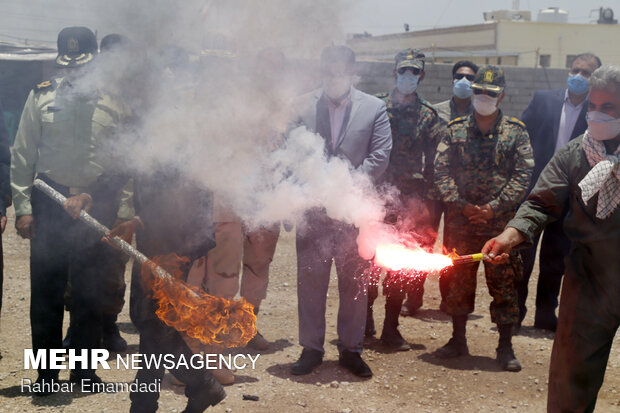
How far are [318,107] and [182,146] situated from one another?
149cm

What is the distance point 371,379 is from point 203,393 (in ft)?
5.73

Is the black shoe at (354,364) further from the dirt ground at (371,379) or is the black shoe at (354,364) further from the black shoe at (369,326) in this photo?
the black shoe at (369,326)

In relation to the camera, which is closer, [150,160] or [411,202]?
[150,160]

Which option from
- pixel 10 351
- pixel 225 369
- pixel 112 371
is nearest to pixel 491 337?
pixel 225 369

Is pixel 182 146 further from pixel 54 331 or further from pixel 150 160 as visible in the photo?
pixel 54 331

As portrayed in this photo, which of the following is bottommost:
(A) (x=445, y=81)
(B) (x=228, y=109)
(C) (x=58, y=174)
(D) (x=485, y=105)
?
(C) (x=58, y=174)

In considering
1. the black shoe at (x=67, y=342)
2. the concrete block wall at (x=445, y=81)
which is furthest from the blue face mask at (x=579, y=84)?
the black shoe at (x=67, y=342)

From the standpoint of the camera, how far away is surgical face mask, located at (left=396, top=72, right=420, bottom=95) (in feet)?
19.6

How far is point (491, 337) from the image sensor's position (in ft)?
20.1

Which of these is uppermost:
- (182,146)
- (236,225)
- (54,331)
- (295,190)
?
(182,146)

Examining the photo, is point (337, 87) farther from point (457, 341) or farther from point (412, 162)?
point (457, 341)

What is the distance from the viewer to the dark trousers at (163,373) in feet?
12.3

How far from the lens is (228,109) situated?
177 inches

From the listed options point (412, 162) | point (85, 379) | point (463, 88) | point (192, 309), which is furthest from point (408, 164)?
point (85, 379)
